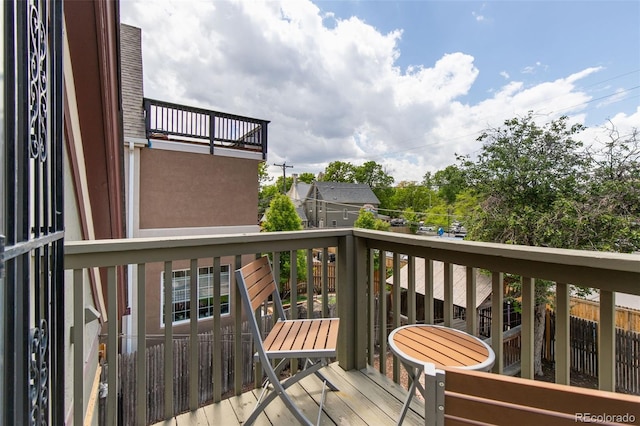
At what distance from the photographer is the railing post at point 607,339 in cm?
117

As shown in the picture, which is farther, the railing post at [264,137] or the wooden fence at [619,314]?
the railing post at [264,137]

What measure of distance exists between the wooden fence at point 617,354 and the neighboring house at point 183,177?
7535mm

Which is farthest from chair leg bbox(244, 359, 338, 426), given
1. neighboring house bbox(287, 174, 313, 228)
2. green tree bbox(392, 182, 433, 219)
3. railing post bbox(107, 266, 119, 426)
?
green tree bbox(392, 182, 433, 219)

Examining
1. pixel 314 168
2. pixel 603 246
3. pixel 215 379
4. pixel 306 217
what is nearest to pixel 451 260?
pixel 215 379

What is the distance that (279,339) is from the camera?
178cm

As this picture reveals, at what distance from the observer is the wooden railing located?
1206mm

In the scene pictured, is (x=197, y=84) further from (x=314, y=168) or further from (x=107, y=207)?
(x=314, y=168)

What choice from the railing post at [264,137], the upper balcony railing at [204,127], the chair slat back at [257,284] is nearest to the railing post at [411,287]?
the chair slat back at [257,284]

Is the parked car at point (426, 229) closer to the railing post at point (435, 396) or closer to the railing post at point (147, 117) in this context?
the railing post at point (147, 117)

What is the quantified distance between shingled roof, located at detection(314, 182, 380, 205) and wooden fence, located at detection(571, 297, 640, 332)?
23.4 meters

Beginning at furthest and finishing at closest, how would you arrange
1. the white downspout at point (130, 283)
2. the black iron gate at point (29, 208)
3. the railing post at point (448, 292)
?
the white downspout at point (130, 283) → the railing post at point (448, 292) → the black iron gate at point (29, 208)

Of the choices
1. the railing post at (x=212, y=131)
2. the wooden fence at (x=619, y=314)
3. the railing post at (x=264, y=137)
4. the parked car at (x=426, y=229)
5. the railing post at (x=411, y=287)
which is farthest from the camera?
the parked car at (x=426, y=229)

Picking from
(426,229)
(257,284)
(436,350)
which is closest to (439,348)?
(436,350)

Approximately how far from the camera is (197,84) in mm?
10062
